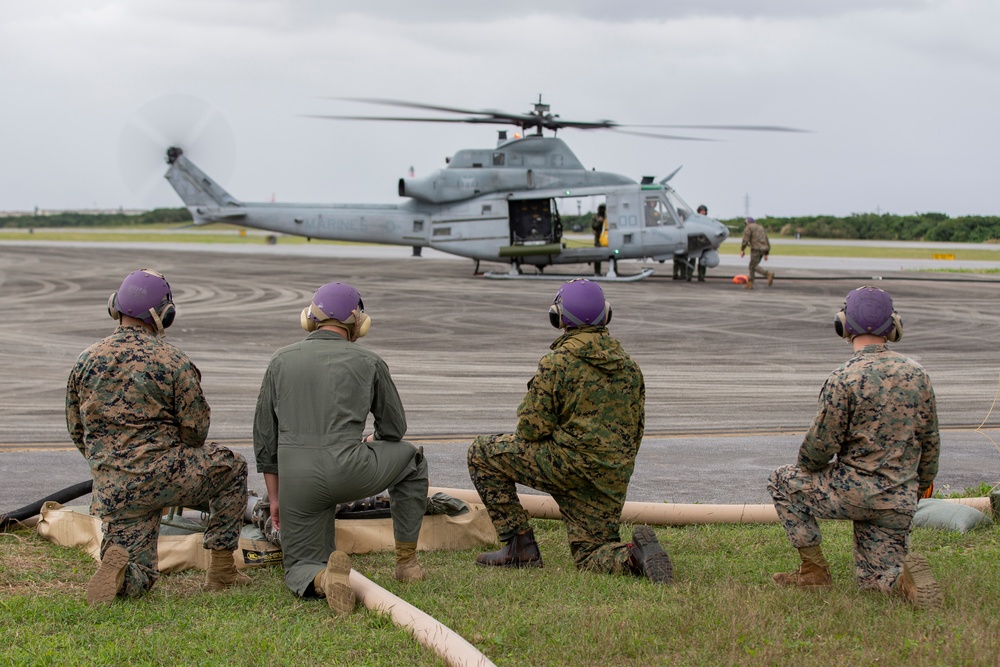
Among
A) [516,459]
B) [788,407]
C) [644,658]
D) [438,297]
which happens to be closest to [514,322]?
[438,297]

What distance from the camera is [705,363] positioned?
1494 cm

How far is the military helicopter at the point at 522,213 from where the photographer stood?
87.0ft

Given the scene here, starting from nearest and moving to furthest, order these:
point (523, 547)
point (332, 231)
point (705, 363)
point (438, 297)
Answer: point (523, 547) → point (705, 363) → point (438, 297) → point (332, 231)

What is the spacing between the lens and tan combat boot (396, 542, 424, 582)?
5.35 metres

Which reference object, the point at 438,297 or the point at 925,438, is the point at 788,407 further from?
the point at 438,297

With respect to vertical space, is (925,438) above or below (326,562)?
above

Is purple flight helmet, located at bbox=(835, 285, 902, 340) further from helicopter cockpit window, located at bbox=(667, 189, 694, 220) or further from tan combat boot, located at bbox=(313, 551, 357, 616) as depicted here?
helicopter cockpit window, located at bbox=(667, 189, 694, 220)

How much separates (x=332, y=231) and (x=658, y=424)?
19.9 m

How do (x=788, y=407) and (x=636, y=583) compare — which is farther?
(x=788, y=407)

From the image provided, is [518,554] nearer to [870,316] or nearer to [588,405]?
[588,405]

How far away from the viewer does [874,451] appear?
198 inches

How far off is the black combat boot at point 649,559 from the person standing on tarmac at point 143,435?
207 centimetres

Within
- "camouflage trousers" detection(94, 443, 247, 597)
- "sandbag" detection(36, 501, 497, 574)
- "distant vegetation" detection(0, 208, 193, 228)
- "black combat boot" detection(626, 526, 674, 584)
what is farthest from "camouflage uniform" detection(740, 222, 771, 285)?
"distant vegetation" detection(0, 208, 193, 228)

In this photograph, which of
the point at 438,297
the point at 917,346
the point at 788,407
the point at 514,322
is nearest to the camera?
the point at 788,407
